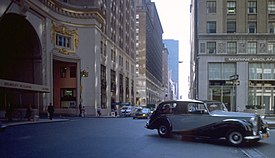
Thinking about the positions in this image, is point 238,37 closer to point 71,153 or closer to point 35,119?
point 35,119

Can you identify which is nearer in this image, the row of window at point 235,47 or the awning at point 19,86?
the awning at point 19,86

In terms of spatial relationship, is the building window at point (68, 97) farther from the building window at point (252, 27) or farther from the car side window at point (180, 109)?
the car side window at point (180, 109)

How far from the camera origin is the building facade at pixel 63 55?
120ft

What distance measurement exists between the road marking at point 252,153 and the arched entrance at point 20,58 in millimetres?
30904

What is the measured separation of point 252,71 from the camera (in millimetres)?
45844

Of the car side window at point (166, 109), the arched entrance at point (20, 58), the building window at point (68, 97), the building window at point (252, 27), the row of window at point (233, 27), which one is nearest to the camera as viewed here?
Result: the car side window at point (166, 109)

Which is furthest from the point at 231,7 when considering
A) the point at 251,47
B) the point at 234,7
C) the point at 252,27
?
the point at 251,47

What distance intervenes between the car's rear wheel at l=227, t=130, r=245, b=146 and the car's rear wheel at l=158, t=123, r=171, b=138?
9.67ft

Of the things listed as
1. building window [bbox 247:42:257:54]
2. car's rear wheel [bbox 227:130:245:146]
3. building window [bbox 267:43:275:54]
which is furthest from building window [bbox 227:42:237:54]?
car's rear wheel [bbox 227:130:245:146]

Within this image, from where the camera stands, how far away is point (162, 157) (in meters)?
9.12

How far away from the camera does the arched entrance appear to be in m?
37.7

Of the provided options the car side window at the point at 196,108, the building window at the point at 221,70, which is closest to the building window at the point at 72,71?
the building window at the point at 221,70

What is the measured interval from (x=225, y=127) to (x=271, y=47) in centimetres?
3806

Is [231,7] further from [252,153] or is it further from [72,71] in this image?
[252,153]
